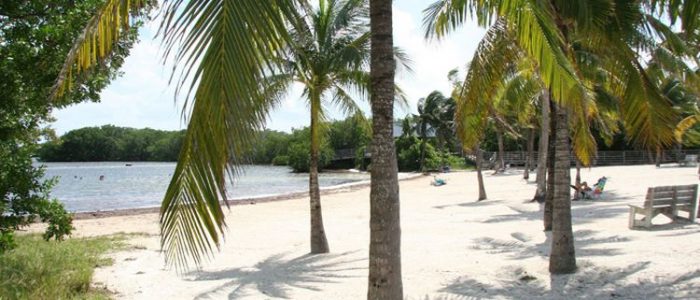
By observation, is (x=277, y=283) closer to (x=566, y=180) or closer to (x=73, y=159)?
(x=566, y=180)

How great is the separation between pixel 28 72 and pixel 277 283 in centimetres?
444

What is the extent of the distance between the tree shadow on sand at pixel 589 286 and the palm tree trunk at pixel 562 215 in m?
0.19

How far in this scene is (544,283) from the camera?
679cm

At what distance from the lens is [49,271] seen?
7.89 m

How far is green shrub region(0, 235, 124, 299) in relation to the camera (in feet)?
21.1

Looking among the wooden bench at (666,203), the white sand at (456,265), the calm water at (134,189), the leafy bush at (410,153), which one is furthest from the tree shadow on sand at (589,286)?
the leafy bush at (410,153)

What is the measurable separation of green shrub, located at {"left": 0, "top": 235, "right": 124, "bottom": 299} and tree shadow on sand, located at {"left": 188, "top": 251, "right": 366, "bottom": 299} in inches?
64.5

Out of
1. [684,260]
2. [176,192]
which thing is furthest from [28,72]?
[684,260]

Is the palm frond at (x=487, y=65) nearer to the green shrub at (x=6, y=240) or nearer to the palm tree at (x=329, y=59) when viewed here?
the palm tree at (x=329, y=59)

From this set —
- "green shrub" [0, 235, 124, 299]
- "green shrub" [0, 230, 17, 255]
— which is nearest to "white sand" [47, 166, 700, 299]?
"green shrub" [0, 235, 124, 299]

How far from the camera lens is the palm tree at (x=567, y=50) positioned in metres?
4.39

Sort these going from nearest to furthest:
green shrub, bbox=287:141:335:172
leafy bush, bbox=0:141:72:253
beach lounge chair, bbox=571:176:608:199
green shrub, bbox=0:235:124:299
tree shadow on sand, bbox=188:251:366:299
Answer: green shrub, bbox=0:235:124:299
leafy bush, bbox=0:141:72:253
tree shadow on sand, bbox=188:251:366:299
beach lounge chair, bbox=571:176:608:199
green shrub, bbox=287:141:335:172

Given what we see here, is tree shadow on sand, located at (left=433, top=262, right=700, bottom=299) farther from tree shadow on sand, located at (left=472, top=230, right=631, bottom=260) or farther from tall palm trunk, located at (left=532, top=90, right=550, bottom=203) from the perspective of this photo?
tall palm trunk, located at (left=532, top=90, right=550, bottom=203)

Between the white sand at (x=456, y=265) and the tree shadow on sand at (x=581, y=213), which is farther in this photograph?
the tree shadow on sand at (x=581, y=213)
